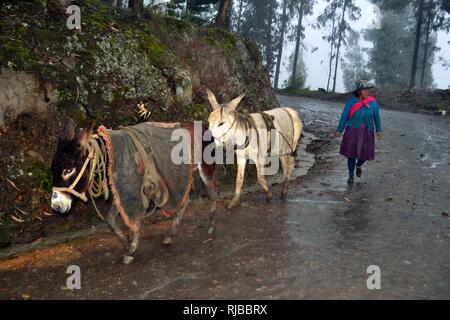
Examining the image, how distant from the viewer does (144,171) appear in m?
5.09

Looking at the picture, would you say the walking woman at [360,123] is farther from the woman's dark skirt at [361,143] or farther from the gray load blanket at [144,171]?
the gray load blanket at [144,171]

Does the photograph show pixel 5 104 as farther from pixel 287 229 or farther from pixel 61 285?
pixel 287 229

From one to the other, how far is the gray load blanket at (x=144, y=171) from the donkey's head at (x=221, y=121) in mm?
606

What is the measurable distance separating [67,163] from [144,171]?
39.9 inches

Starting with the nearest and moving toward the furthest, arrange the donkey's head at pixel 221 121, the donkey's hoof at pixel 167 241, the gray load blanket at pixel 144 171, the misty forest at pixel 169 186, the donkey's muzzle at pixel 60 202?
the donkey's muzzle at pixel 60 202, the misty forest at pixel 169 186, the gray load blanket at pixel 144 171, the donkey's hoof at pixel 167 241, the donkey's head at pixel 221 121

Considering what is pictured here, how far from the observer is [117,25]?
8.66 metres

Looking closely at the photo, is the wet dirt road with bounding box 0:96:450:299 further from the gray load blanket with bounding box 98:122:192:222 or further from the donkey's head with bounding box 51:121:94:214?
the donkey's head with bounding box 51:121:94:214

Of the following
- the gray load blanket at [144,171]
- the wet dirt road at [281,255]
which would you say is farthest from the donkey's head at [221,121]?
the wet dirt road at [281,255]

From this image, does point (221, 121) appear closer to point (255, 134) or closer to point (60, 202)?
point (255, 134)

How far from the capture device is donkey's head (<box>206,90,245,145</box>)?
6168mm

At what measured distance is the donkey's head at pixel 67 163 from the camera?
440cm

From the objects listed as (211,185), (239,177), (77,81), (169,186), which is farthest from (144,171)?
(77,81)

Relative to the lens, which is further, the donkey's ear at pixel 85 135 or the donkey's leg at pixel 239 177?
the donkey's leg at pixel 239 177

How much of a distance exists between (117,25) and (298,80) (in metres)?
29.7
